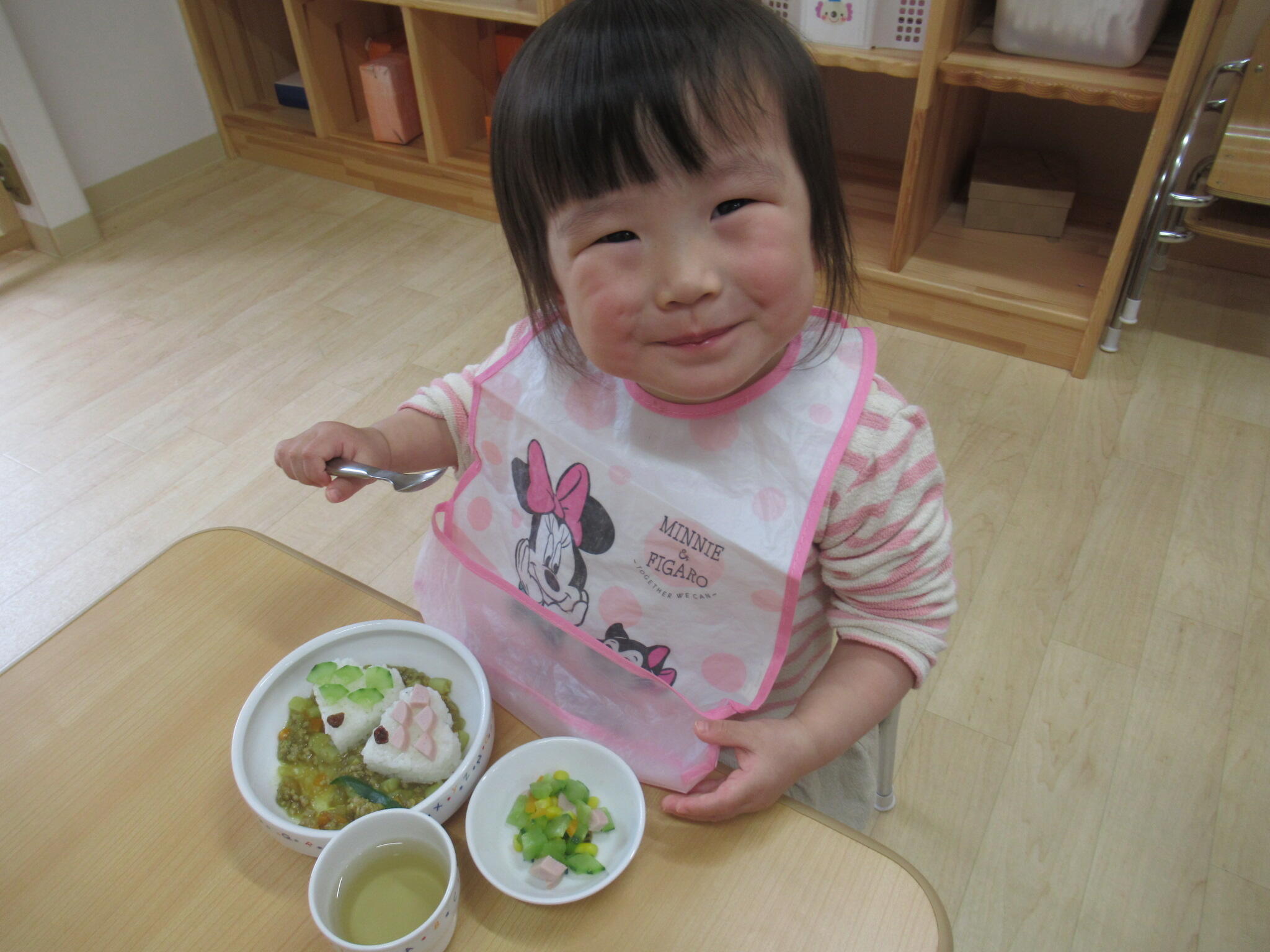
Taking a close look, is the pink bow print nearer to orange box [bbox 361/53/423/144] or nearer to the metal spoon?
the metal spoon

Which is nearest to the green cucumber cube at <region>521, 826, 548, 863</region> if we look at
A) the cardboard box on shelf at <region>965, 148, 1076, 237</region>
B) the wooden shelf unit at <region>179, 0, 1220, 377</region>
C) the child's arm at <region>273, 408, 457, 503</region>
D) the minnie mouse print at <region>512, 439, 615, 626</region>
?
the minnie mouse print at <region>512, 439, 615, 626</region>

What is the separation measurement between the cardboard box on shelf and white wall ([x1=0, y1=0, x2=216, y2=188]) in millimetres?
2514

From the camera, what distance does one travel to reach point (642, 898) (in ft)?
1.85

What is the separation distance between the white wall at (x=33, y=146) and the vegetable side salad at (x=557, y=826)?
2666mm

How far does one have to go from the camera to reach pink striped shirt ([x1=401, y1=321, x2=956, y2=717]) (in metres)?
0.68

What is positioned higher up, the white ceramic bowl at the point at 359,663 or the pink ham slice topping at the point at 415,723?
the pink ham slice topping at the point at 415,723

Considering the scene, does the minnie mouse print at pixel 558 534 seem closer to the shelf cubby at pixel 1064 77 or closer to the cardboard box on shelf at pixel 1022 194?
the shelf cubby at pixel 1064 77

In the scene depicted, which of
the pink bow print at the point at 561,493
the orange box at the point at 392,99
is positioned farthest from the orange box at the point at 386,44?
the pink bow print at the point at 561,493

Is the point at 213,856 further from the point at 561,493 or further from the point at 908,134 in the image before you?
the point at 908,134

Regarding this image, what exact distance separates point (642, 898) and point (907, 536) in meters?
0.32

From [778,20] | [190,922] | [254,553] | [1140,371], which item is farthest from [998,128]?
[190,922]

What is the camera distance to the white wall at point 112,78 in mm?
2473

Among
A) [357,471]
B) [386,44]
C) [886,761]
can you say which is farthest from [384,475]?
[386,44]

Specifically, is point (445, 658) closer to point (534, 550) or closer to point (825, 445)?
point (534, 550)
